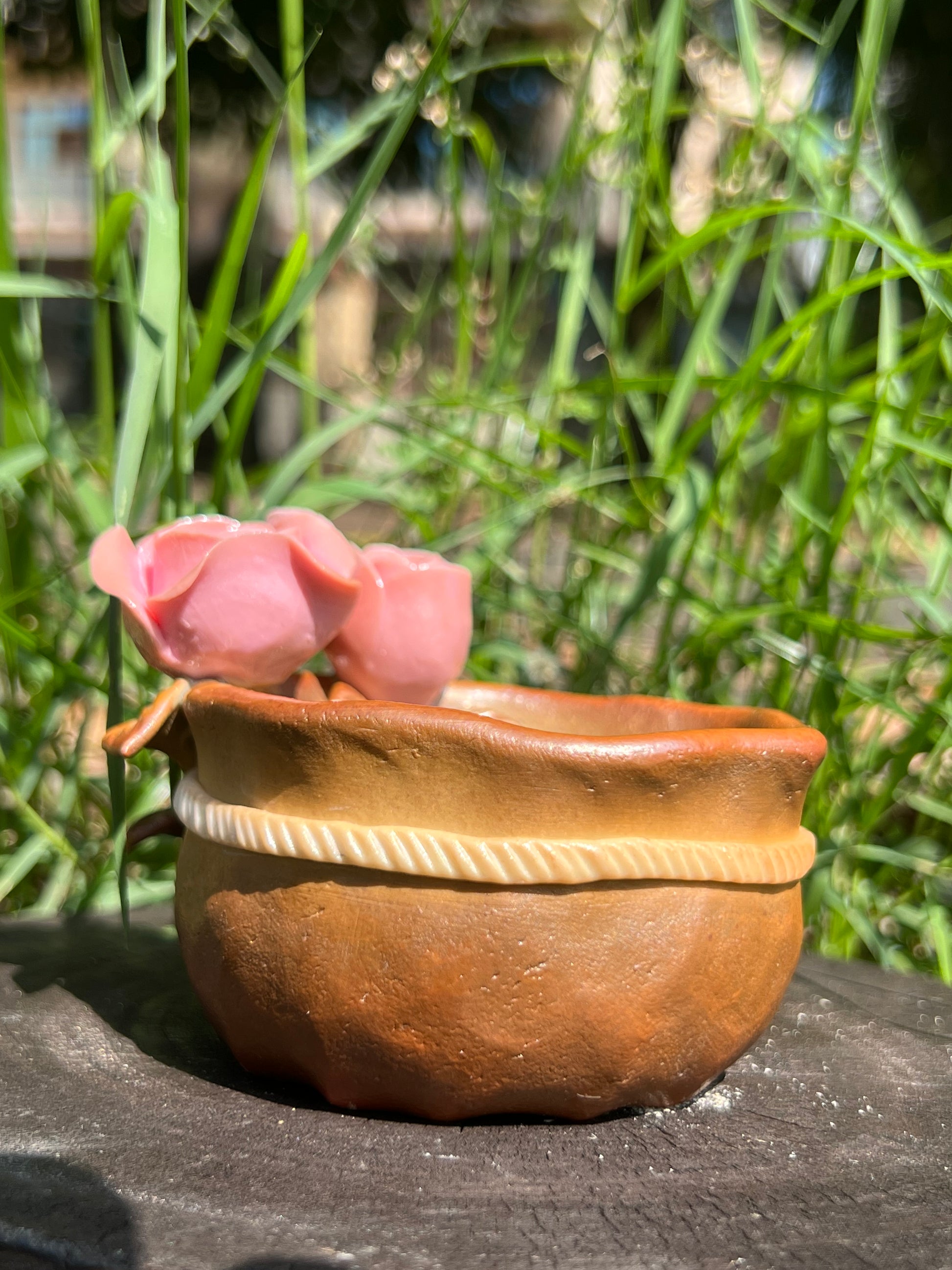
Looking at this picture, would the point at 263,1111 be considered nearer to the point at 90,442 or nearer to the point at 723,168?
the point at 723,168

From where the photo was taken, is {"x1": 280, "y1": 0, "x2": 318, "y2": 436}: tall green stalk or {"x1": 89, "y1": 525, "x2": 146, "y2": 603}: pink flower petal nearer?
{"x1": 89, "y1": 525, "x2": 146, "y2": 603}: pink flower petal

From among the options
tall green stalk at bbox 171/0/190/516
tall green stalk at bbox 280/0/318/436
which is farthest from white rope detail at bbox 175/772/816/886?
tall green stalk at bbox 280/0/318/436

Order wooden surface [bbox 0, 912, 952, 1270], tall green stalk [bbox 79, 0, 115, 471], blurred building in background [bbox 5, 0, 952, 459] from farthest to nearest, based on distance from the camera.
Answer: blurred building in background [bbox 5, 0, 952, 459], tall green stalk [bbox 79, 0, 115, 471], wooden surface [bbox 0, 912, 952, 1270]

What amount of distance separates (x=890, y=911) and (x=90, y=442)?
3.34ft

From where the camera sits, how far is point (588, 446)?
94 centimetres

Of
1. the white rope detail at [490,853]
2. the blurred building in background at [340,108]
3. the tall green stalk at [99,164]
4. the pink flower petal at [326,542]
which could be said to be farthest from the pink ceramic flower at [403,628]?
the blurred building in background at [340,108]

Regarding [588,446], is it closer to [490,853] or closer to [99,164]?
[99,164]

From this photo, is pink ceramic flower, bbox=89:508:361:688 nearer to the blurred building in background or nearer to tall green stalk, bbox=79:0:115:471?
tall green stalk, bbox=79:0:115:471

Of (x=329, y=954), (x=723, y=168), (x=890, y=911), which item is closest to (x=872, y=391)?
(x=723, y=168)

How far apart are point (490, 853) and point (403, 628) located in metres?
0.15

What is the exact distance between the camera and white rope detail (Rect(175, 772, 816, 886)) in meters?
0.46

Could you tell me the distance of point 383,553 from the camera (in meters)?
0.59

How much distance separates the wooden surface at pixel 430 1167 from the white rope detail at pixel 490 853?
11cm

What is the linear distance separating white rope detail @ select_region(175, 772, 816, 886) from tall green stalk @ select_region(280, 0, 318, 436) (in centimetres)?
40
